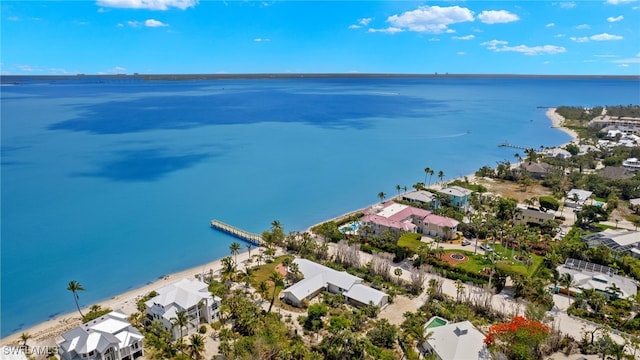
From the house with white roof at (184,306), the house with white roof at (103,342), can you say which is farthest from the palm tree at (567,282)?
the house with white roof at (103,342)

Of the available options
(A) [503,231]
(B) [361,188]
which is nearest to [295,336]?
(A) [503,231]

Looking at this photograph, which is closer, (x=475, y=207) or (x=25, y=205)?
(x=475, y=207)

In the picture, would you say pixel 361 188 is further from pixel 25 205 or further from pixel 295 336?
pixel 25 205

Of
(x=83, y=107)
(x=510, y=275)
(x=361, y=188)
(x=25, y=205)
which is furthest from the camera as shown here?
(x=83, y=107)

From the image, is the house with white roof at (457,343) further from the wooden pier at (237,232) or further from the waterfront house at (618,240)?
the wooden pier at (237,232)

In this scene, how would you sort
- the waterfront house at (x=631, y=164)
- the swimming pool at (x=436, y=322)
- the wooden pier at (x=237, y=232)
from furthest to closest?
the waterfront house at (x=631, y=164) < the wooden pier at (x=237, y=232) < the swimming pool at (x=436, y=322)

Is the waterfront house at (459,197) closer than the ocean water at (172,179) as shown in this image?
No

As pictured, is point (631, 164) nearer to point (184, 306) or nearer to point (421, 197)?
point (421, 197)

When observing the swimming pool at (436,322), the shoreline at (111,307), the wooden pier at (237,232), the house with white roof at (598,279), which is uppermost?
the house with white roof at (598,279)
